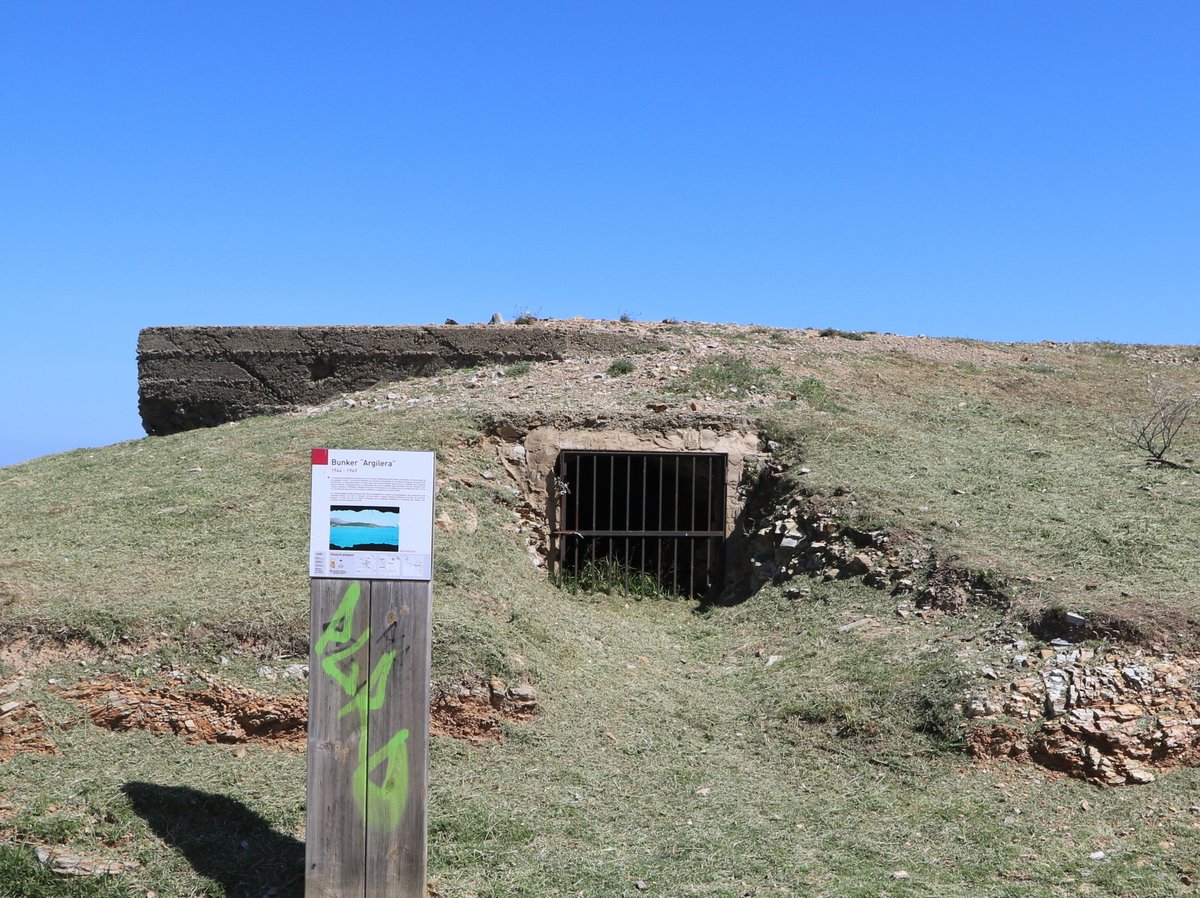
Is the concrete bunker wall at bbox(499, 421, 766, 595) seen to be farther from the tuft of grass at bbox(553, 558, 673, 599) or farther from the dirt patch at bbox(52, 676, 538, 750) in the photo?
the dirt patch at bbox(52, 676, 538, 750)

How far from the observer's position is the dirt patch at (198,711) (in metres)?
6.17

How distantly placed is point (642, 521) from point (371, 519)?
5.80 meters

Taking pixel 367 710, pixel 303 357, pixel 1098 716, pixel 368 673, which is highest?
pixel 303 357

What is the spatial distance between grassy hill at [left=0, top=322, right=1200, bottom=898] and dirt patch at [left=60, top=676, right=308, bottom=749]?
0.10 feet

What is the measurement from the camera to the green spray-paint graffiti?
182 inches

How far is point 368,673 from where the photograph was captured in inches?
183

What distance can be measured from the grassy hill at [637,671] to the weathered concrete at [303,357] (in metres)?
2.29

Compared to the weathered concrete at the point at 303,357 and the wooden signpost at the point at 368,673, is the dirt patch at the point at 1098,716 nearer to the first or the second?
the wooden signpost at the point at 368,673

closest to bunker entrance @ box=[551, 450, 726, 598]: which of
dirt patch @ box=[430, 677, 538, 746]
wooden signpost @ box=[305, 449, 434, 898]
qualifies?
dirt patch @ box=[430, 677, 538, 746]

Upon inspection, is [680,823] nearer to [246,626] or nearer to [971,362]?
[246,626]

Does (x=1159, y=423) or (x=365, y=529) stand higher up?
(x=1159, y=423)

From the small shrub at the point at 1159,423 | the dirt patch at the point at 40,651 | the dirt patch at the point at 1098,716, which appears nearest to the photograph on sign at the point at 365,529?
the dirt patch at the point at 40,651

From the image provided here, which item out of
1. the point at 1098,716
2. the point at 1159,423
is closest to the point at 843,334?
the point at 1159,423

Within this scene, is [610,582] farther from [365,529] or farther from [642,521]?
[365,529]
